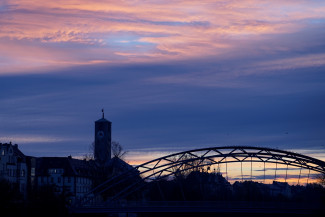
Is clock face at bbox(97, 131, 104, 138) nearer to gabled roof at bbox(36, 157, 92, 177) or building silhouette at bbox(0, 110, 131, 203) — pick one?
building silhouette at bbox(0, 110, 131, 203)

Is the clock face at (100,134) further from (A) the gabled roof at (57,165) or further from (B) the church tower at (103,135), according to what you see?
(A) the gabled roof at (57,165)

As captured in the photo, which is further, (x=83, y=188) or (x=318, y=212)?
(x=83, y=188)

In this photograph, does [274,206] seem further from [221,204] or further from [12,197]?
[12,197]

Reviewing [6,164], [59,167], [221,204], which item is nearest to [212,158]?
[221,204]

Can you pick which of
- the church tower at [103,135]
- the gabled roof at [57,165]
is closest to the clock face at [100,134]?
the church tower at [103,135]

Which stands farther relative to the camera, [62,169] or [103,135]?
[103,135]

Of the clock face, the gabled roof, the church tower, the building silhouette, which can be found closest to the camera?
the building silhouette

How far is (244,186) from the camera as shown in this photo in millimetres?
98188

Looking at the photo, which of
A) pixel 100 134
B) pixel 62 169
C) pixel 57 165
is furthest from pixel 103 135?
pixel 62 169

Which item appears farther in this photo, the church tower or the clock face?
the clock face

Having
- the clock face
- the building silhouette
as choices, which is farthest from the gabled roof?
the clock face

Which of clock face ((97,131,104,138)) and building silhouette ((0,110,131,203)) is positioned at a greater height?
clock face ((97,131,104,138))

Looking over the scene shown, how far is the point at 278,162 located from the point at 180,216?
18.1m

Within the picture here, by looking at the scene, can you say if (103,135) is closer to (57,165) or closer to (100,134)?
(100,134)
